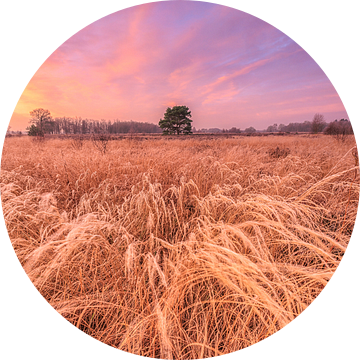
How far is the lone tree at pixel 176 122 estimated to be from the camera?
191 inches

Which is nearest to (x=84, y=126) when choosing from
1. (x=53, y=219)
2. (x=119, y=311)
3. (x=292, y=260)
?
(x=53, y=219)

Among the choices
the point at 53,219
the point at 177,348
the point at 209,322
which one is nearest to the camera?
the point at 177,348

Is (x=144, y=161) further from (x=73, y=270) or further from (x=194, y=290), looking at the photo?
(x=194, y=290)

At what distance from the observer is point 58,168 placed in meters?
3.82

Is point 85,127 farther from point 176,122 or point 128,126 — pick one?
point 176,122

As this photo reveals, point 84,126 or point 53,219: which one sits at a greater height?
point 84,126

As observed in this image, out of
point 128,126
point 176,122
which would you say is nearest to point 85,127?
point 128,126

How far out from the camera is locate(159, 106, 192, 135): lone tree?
484 cm

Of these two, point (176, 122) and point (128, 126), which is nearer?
point (176, 122)

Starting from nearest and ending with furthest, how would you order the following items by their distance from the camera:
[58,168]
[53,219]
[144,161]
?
[53,219], [58,168], [144,161]

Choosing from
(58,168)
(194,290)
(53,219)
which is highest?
(58,168)

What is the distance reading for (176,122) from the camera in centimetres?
555

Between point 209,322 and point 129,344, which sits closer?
point 129,344

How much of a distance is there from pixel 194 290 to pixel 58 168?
415 cm
